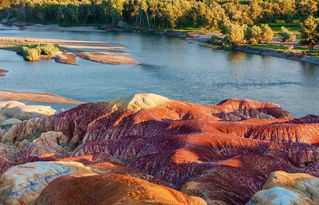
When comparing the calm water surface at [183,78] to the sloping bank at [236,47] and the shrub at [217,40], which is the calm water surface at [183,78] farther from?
the shrub at [217,40]

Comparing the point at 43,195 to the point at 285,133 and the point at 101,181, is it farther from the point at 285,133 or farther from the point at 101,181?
the point at 285,133

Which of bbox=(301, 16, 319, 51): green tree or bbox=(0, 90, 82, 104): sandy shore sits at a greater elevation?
bbox=(301, 16, 319, 51): green tree

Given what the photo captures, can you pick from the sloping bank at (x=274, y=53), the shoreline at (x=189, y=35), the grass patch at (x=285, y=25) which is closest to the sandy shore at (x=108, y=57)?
the sloping bank at (x=274, y=53)

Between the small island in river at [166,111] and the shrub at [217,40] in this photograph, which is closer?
the small island in river at [166,111]

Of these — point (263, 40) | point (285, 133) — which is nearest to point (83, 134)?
point (285, 133)

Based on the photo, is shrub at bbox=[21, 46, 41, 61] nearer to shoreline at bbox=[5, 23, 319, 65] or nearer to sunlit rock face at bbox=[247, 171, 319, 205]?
shoreline at bbox=[5, 23, 319, 65]

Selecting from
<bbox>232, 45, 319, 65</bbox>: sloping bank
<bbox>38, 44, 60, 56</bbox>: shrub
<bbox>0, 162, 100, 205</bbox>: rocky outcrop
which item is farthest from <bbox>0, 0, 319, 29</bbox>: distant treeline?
<bbox>0, 162, 100, 205</bbox>: rocky outcrop

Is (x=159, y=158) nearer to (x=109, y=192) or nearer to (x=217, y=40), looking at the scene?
(x=109, y=192)
